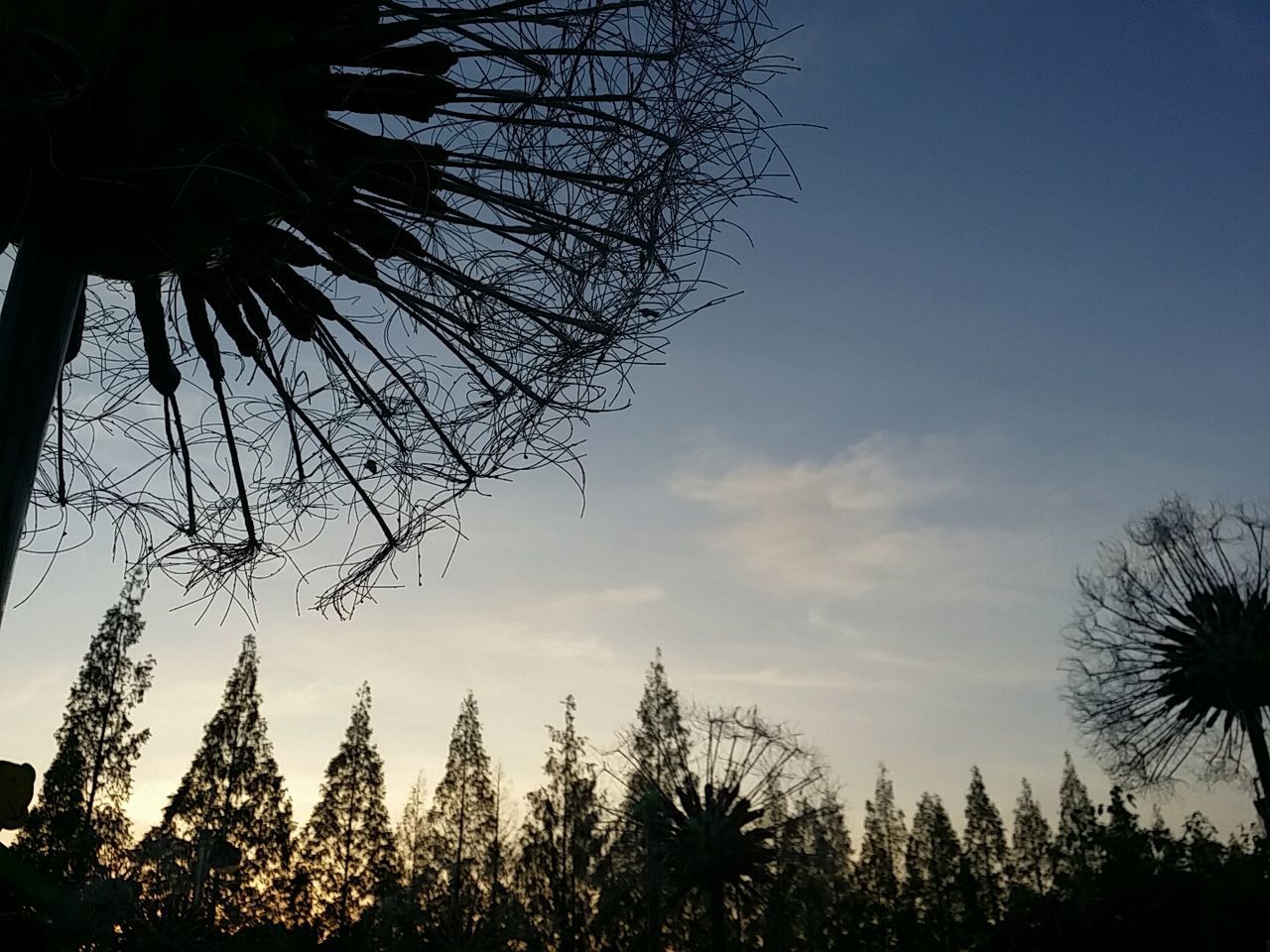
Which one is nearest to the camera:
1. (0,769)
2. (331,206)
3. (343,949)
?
(0,769)

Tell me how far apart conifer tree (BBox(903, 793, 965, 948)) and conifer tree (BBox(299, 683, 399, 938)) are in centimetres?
2344

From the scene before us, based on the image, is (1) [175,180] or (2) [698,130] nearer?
(1) [175,180]

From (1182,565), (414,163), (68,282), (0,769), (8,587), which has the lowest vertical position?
(0,769)

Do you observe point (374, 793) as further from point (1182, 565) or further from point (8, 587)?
point (8, 587)

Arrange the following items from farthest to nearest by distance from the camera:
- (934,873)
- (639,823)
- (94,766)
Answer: (934,873) < (94,766) < (639,823)

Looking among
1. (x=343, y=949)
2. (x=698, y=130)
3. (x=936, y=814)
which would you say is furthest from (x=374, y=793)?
(x=698, y=130)

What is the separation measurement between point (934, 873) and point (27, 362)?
219ft

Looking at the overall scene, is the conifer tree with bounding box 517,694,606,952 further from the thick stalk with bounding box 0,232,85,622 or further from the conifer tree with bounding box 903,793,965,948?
the thick stalk with bounding box 0,232,85,622

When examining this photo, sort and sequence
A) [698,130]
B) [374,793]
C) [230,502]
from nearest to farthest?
1. [698,130]
2. [230,502]
3. [374,793]

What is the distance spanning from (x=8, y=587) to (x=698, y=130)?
10.6ft

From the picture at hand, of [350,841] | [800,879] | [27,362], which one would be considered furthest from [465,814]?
[27,362]

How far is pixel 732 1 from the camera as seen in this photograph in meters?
5.02

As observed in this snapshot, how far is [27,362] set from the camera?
3.44 metres

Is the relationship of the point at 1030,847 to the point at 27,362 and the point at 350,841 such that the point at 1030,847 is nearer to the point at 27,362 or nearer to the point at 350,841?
the point at 350,841
